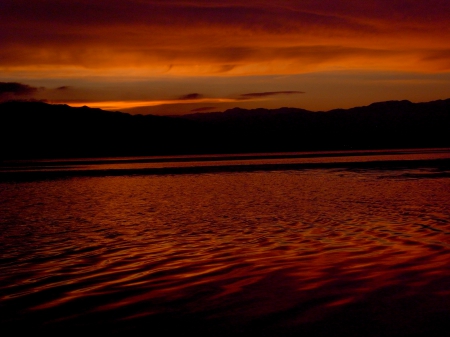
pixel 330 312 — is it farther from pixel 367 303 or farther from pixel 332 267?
pixel 332 267

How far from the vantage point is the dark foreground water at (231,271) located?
8875 millimetres

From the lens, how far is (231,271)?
1229 centimetres

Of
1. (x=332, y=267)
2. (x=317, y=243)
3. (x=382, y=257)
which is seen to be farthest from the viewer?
(x=317, y=243)

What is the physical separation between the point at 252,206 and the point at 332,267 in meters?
13.8

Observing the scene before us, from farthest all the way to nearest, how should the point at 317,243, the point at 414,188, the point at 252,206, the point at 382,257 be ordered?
the point at 414,188, the point at 252,206, the point at 317,243, the point at 382,257

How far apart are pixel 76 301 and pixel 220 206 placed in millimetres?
16787

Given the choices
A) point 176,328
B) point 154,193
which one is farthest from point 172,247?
point 154,193

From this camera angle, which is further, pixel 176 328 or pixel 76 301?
pixel 76 301

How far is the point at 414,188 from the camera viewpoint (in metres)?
33.6

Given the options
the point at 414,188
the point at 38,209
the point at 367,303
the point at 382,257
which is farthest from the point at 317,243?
the point at 414,188

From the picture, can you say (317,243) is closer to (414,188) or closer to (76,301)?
(76,301)

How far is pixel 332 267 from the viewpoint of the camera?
12.4m

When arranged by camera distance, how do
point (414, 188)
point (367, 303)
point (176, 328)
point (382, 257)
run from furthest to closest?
point (414, 188)
point (382, 257)
point (367, 303)
point (176, 328)

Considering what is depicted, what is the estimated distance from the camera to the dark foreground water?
29.1ft
